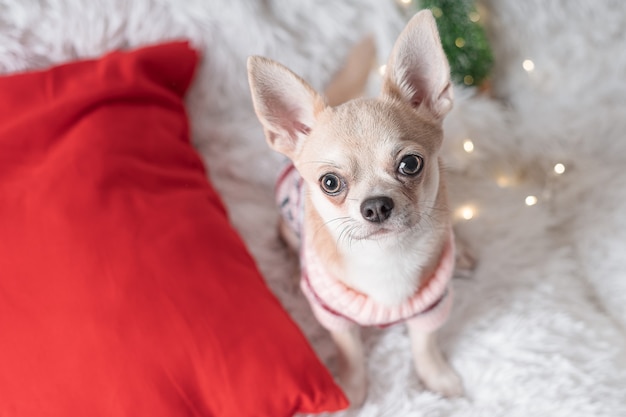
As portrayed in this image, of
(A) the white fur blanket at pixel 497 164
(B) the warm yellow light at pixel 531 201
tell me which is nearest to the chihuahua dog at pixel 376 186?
(A) the white fur blanket at pixel 497 164

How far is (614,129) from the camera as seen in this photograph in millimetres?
1440

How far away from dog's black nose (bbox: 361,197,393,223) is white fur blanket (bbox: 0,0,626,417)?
46cm

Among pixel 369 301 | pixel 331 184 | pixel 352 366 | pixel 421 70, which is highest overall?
pixel 421 70

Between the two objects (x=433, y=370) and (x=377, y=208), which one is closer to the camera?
(x=377, y=208)

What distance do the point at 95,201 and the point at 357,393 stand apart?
635 millimetres

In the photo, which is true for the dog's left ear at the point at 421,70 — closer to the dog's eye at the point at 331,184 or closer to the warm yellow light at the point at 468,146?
the dog's eye at the point at 331,184

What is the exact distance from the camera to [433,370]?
1130 millimetres

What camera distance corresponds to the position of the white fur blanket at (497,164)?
1.10m

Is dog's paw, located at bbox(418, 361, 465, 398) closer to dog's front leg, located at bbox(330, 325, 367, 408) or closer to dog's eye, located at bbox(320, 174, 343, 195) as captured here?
dog's front leg, located at bbox(330, 325, 367, 408)

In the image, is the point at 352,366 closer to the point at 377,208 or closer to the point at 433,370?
the point at 433,370

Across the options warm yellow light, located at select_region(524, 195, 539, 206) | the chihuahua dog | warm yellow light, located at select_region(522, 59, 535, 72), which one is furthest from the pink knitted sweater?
warm yellow light, located at select_region(522, 59, 535, 72)

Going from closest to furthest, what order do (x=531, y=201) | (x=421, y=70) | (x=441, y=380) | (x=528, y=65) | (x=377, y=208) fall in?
(x=377, y=208) → (x=421, y=70) → (x=441, y=380) → (x=531, y=201) → (x=528, y=65)

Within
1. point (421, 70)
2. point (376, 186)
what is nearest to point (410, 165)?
point (376, 186)

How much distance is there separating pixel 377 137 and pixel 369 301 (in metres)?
0.31
